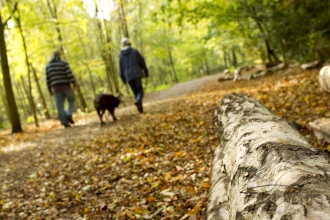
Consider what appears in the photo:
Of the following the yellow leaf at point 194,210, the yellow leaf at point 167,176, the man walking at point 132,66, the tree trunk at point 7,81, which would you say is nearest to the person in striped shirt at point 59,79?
the tree trunk at point 7,81

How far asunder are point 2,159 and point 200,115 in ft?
15.6

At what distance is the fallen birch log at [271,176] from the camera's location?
129 cm

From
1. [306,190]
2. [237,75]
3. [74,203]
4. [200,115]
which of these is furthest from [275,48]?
[306,190]

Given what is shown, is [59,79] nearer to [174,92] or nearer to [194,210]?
[194,210]

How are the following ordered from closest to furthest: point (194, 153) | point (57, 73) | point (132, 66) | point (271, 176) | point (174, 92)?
point (271, 176) < point (194, 153) < point (132, 66) < point (57, 73) < point (174, 92)

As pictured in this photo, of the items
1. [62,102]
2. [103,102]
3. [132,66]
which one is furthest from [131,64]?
[62,102]

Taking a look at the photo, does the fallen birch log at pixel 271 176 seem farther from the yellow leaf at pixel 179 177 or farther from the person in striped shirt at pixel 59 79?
the person in striped shirt at pixel 59 79

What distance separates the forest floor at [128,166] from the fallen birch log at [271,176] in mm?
853

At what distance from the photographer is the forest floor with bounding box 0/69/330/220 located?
10.9ft

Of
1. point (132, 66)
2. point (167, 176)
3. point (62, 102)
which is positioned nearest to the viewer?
point (167, 176)

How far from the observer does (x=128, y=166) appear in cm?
459

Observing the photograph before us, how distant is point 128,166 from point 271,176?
3271 mm

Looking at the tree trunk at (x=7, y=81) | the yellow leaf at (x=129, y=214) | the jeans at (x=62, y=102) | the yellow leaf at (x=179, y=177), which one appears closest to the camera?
the yellow leaf at (x=129, y=214)

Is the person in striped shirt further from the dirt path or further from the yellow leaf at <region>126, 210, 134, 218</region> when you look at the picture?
the yellow leaf at <region>126, 210, 134, 218</region>
